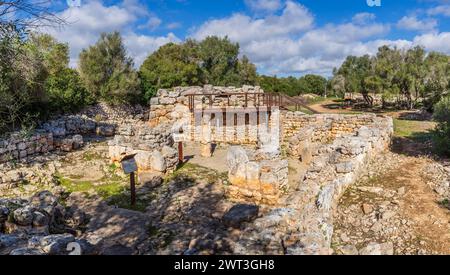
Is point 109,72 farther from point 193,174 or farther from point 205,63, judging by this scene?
point 205,63

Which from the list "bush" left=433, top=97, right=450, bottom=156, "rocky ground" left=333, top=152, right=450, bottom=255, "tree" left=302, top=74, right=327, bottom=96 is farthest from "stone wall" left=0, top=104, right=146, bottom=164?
"tree" left=302, top=74, right=327, bottom=96

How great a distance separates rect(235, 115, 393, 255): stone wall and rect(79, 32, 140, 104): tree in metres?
17.6

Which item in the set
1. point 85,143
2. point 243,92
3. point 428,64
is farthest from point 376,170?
point 428,64

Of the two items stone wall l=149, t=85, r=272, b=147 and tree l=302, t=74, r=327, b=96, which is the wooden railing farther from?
tree l=302, t=74, r=327, b=96

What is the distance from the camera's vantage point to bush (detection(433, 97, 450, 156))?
12555mm

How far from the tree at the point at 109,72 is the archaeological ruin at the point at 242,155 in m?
1.18

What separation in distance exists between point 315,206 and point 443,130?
8790 millimetres

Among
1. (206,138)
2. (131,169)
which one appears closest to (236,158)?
(131,169)

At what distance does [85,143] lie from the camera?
16906 mm

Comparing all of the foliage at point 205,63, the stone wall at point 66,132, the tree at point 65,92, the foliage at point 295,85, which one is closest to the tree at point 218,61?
the foliage at point 205,63

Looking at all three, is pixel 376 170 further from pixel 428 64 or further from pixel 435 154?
pixel 428 64

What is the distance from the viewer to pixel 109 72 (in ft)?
85.4

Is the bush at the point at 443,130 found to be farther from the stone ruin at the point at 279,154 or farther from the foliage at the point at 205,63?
the foliage at the point at 205,63
